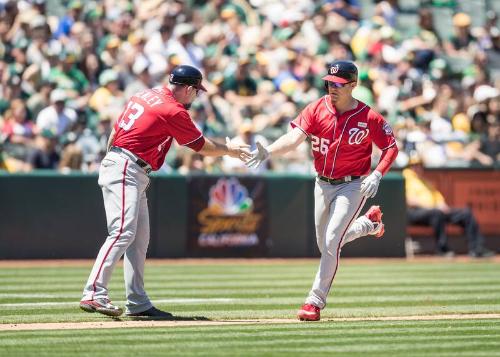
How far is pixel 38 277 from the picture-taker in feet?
46.0

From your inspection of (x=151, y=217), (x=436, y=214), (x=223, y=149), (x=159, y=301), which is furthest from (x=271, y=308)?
(x=436, y=214)

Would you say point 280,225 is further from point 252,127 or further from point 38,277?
point 38,277

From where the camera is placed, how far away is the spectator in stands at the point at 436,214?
61.7 ft

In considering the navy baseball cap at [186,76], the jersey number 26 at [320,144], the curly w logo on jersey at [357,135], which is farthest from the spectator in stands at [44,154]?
the curly w logo on jersey at [357,135]

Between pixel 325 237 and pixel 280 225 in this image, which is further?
pixel 280 225

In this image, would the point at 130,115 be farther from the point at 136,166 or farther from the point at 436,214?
→ the point at 436,214

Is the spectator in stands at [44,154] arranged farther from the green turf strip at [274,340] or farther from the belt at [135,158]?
the green turf strip at [274,340]

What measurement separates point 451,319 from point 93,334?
10.2ft

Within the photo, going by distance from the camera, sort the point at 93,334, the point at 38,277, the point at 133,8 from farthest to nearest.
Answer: the point at 133,8, the point at 38,277, the point at 93,334

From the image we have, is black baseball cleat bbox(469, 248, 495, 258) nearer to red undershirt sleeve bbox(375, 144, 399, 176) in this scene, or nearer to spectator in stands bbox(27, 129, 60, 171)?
spectator in stands bbox(27, 129, 60, 171)

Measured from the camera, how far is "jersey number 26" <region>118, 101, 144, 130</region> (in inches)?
371

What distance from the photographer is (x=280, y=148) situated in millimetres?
9688

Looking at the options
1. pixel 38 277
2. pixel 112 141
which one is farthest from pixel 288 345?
pixel 38 277

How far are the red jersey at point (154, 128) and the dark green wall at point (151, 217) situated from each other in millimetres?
7592
